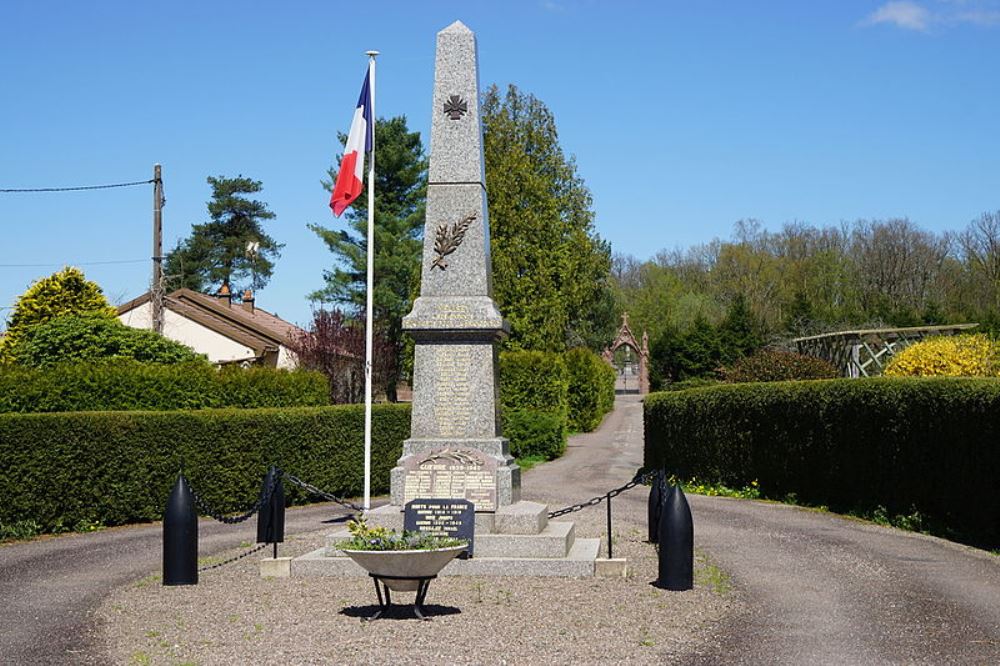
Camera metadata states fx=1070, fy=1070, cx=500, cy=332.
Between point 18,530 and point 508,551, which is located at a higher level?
point 508,551

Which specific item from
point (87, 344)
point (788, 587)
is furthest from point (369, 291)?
point (87, 344)

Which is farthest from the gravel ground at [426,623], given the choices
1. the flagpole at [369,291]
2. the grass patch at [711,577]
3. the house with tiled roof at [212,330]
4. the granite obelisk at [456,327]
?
the house with tiled roof at [212,330]

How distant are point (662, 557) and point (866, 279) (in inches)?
2361

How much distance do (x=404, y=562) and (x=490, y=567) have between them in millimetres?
2709

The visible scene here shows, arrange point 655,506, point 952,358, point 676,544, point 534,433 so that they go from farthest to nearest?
point 534,433 → point 952,358 → point 655,506 → point 676,544

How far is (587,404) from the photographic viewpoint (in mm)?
40625

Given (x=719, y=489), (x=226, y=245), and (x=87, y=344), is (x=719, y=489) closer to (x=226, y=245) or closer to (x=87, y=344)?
(x=87, y=344)

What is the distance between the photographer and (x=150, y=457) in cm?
1688

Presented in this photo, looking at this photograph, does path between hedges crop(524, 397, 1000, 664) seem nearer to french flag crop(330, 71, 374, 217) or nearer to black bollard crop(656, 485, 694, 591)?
black bollard crop(656, 485, 694, 591)

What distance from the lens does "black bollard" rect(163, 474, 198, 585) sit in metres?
10.6

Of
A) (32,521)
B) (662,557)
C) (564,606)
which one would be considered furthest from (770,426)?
(32,521)

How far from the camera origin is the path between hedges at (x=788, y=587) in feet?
26.1

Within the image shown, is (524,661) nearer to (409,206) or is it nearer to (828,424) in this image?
(828,424)

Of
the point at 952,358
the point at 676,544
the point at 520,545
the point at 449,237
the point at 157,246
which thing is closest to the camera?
the point at 676,544
